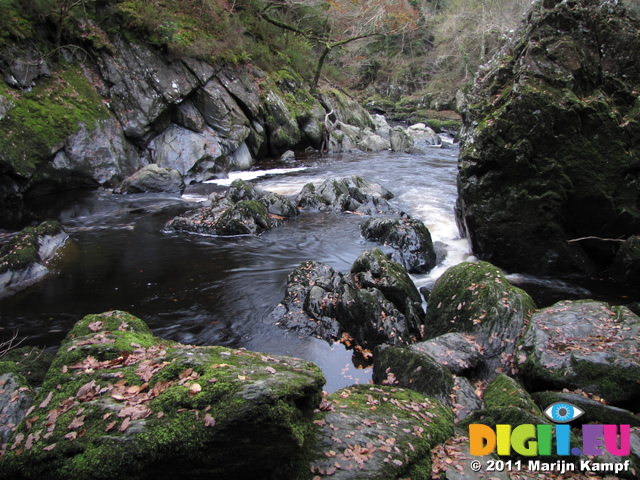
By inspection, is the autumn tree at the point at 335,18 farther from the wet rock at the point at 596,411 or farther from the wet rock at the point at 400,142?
the wet rock at the point at 596,411

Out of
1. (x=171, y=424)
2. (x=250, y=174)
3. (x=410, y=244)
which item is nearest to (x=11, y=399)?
(x=171, y=424)

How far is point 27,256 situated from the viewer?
8289 mm

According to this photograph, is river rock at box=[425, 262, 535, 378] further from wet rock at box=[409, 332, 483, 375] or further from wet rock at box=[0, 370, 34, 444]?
wet rock at box=[0, 370, 34, 444]

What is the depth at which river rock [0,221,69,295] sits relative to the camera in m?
7.84

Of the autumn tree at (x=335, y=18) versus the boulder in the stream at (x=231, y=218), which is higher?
the autumn tree at (x=335, y=18)

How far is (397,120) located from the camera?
45.3m

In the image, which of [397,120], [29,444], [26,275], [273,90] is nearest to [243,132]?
[273,90]

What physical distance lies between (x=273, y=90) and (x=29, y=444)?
2281cm

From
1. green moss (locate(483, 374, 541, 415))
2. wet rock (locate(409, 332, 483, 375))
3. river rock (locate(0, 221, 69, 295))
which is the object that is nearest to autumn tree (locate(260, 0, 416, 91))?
river rock (locate(0, 221, 69, 295))

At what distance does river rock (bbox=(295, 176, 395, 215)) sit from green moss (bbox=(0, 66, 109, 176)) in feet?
27.8

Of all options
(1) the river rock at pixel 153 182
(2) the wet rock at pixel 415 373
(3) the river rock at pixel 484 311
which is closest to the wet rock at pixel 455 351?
(3) the river rock at pixel 484 311

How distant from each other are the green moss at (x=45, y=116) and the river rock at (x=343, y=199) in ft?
27.8

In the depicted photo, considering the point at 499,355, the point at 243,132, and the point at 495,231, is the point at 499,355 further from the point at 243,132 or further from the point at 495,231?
the point at 243,132

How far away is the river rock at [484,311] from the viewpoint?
5.60 m
